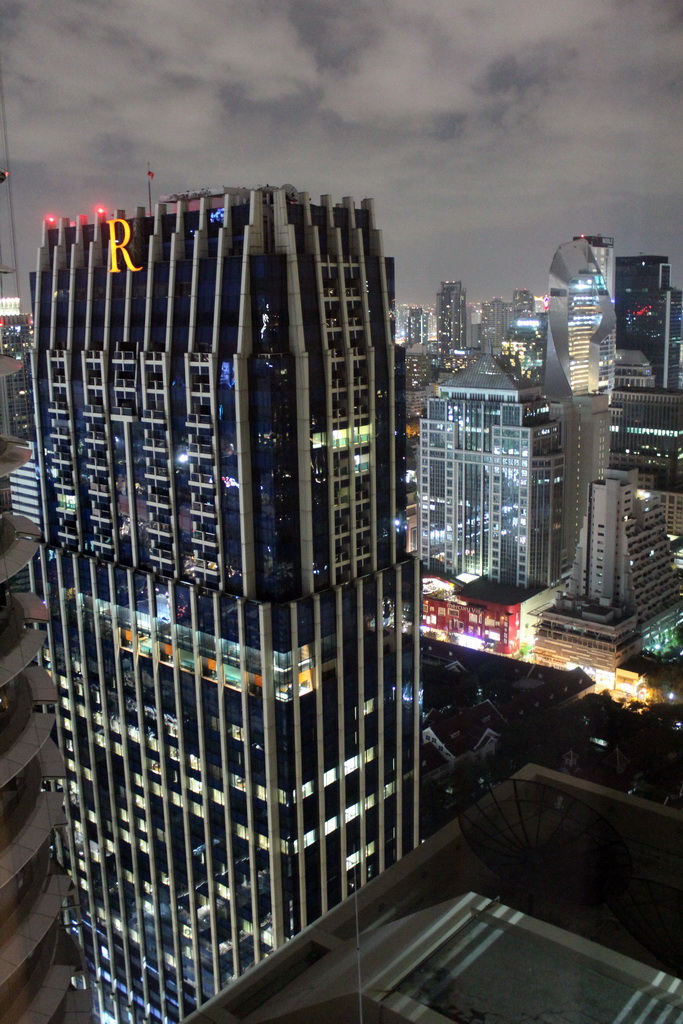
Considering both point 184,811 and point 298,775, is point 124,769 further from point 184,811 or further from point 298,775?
point 298,775

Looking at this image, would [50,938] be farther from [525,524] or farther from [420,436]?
[420,436]

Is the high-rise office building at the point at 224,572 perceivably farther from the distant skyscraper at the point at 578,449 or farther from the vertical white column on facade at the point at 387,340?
the distant skyscraper at the point at 578,449

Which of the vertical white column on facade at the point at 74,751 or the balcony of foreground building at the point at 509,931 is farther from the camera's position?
the vertical white column on facade at the point at 74,751

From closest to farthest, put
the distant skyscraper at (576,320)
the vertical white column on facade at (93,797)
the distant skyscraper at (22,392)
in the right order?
the distant skyscraper at (22,392), the vertical white column on facade at (93,797), the distant skyscraper at (576,320)

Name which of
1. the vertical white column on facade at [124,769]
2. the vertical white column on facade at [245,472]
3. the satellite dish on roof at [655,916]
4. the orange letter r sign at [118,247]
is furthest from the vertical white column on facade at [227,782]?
the satellite dish on roof at [655,916]

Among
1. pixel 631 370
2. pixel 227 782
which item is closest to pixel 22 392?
pixel 227 782

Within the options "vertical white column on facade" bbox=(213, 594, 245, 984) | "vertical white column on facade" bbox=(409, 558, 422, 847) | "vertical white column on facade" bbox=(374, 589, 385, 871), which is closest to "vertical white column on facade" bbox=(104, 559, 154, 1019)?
"vertical white column on facade" bbox=(213, 594, 245, 984)
